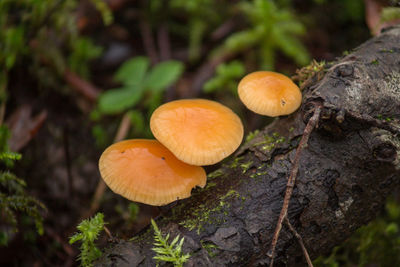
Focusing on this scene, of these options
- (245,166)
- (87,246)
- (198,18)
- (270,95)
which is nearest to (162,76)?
(198,18)

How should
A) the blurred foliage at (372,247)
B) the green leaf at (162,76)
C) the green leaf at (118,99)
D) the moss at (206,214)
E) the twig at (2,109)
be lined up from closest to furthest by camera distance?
Answer: the moss at (206,214) → the blurred foliage at (372,247) → the twig at (2,109) → the green leaf at (118,99) → the green leaf at (162,76)

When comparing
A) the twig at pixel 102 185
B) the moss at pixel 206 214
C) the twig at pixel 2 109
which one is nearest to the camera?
the moss at pixel 206 214

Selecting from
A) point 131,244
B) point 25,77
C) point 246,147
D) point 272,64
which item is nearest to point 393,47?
point 246,147

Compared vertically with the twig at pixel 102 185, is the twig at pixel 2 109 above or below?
above

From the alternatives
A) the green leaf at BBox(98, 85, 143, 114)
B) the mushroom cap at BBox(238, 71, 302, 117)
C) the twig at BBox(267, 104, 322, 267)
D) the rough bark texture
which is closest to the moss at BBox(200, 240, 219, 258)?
the rough bark texture

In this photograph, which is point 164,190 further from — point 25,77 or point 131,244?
point 25,77

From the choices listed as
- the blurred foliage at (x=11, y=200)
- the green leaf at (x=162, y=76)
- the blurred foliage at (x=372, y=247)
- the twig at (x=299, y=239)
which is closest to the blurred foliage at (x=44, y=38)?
the green leaf at (x=162, y=76)

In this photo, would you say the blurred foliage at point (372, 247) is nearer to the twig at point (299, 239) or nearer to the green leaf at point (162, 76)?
the twig at point (299, 239)

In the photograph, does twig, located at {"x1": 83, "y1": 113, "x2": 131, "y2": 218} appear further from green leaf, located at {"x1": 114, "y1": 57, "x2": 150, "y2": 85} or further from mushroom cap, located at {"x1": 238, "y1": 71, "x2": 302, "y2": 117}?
mushroom cap, located at {"x1": 238, "y1": 71, "x2": 302, "y2": 117}
